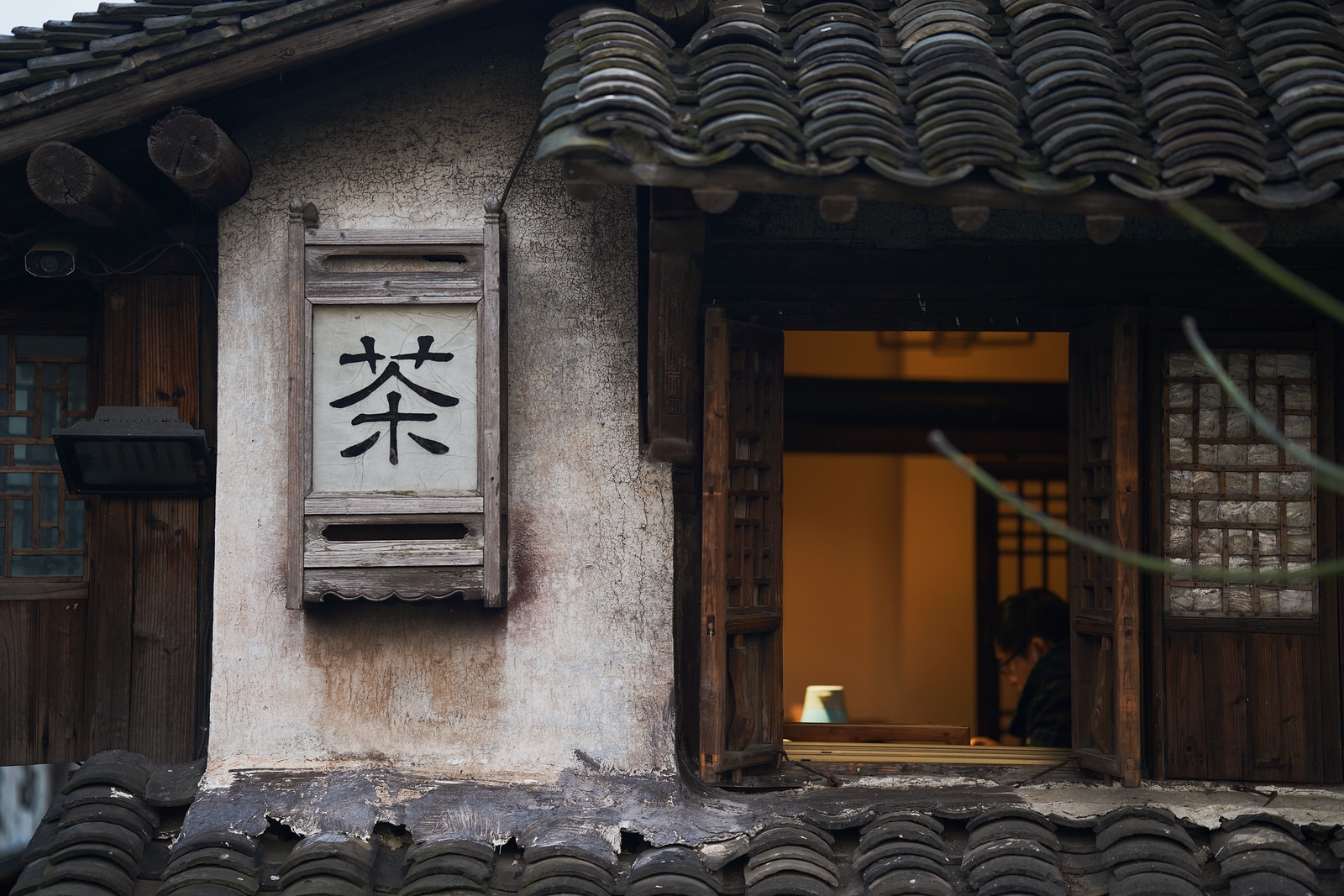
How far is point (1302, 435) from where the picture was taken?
5.74m

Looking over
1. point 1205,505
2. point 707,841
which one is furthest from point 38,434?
point 1205,505

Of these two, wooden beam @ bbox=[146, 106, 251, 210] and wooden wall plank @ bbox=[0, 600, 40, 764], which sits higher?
wooden beam @ bbox=[146, 106, 251, 210]

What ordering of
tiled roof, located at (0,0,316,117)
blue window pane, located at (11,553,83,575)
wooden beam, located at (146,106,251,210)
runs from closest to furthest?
tiled roof, located at (0,0,316,117), wooden beam, located at (146,106,251,210), blue window pane, located at (11,553,83,575)

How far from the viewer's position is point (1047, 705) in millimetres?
7258

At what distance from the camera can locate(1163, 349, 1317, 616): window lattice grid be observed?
5695 mm

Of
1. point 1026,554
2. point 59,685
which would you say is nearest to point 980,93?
point 59,685

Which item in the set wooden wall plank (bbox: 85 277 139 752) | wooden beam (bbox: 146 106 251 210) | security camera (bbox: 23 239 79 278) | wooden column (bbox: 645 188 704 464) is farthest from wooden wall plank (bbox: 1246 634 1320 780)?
security camera (bbox: 23 239 79 278)

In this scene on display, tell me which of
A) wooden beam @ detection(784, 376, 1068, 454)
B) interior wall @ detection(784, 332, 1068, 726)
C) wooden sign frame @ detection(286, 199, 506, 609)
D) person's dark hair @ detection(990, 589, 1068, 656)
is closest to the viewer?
wooden sign frame @ detection(286, 199, 506, 609)

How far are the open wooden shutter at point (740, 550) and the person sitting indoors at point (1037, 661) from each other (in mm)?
2110

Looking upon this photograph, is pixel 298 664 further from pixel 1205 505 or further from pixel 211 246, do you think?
pixel 1205 505

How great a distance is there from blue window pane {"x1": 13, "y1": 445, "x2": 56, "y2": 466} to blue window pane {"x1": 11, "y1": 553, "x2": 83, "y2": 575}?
1.51ft

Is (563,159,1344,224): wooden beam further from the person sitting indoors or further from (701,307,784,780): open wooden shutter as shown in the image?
the person sitting indoors

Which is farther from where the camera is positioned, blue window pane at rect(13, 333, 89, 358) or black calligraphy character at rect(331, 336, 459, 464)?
blue window pane at rect(13, 333, 89, 358)

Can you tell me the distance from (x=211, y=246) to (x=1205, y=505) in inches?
193
